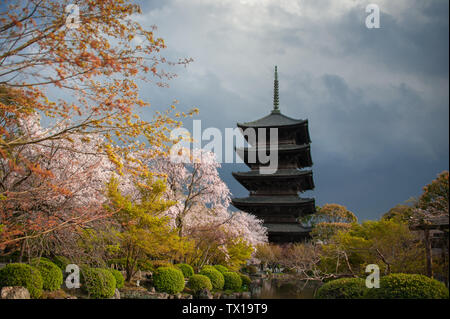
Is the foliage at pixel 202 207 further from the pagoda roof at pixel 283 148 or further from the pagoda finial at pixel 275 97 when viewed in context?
the pagoda finial at pixel 275 97

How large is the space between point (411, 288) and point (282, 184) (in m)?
21.7

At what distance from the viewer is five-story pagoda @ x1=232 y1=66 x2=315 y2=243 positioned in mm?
26031

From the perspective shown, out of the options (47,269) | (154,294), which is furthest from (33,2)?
(154,294)

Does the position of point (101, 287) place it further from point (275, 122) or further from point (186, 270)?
point (275, 122)

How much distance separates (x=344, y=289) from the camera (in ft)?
25.3

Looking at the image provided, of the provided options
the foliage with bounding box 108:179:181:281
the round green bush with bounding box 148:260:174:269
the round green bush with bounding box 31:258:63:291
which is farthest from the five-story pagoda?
the round green bush with bounding box 31:258:63:291

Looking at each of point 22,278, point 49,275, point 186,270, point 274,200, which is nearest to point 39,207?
point 22,278

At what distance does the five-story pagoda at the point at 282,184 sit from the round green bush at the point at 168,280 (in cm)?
1311

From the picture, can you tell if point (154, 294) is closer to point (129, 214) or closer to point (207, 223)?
point (129, 214)

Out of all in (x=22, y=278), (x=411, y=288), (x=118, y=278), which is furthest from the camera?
(x=118, y=278)

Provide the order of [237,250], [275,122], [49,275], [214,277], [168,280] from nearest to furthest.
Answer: [49,275] → [168,280] → [214,277] → [237,250] → [275,122]

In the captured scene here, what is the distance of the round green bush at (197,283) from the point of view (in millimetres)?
14320

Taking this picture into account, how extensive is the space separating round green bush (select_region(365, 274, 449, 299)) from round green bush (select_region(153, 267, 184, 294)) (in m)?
8.25
